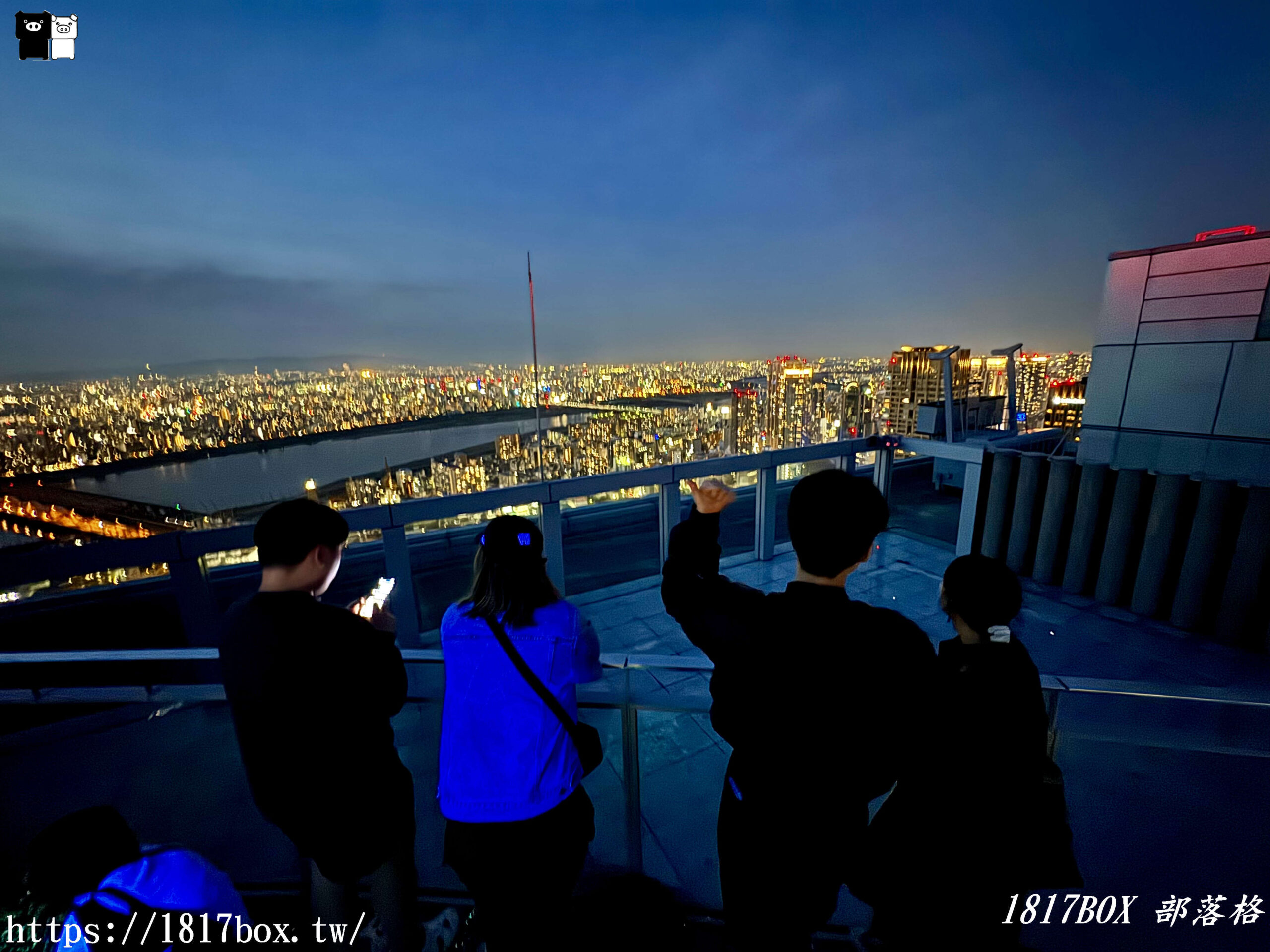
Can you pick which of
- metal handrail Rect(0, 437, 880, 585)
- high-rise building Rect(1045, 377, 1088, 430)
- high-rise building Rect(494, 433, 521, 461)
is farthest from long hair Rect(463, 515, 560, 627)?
high-rise building Rect(494, 433, 521, 461)

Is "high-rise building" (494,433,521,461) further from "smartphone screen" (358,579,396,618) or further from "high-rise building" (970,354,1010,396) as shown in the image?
"smartphone screen" (358,579,396,618)

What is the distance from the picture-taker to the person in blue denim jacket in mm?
1658

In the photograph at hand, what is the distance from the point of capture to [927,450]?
314 inches

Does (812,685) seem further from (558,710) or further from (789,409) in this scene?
(789,409)

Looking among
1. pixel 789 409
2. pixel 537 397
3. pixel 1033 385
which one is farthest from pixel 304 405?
pixel 1033 385

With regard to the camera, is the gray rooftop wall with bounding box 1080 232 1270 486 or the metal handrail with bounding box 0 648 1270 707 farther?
the gray rooftop wall with bounding box 1080 232 1270 486

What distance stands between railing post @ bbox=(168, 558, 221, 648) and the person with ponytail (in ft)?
18.3

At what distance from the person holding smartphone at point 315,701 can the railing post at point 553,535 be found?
3919 mm

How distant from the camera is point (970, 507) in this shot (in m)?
7.83

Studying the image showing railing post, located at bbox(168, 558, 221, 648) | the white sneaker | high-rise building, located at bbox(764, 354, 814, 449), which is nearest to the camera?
the white sneaker

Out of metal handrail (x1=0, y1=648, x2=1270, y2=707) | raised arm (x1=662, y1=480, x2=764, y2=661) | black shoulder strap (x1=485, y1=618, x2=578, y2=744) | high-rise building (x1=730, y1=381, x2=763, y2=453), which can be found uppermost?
raised arm (x1=662, y1=480, x2=764, y2=661)

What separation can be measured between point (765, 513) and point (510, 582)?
6774 mm

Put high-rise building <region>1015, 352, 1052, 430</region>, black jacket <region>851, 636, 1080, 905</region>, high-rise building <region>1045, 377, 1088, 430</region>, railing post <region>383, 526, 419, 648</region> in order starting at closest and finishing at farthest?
black jacket <region>851, 636, 1080, 905</region> < railing post <region>383, 526, 419, 648</region> < high-rise building <region>1045, 377, 1088, 430</region> < high-rise building <region>1015, 352, 1052, 430</region>

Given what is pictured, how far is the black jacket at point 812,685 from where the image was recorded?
1.39 m
